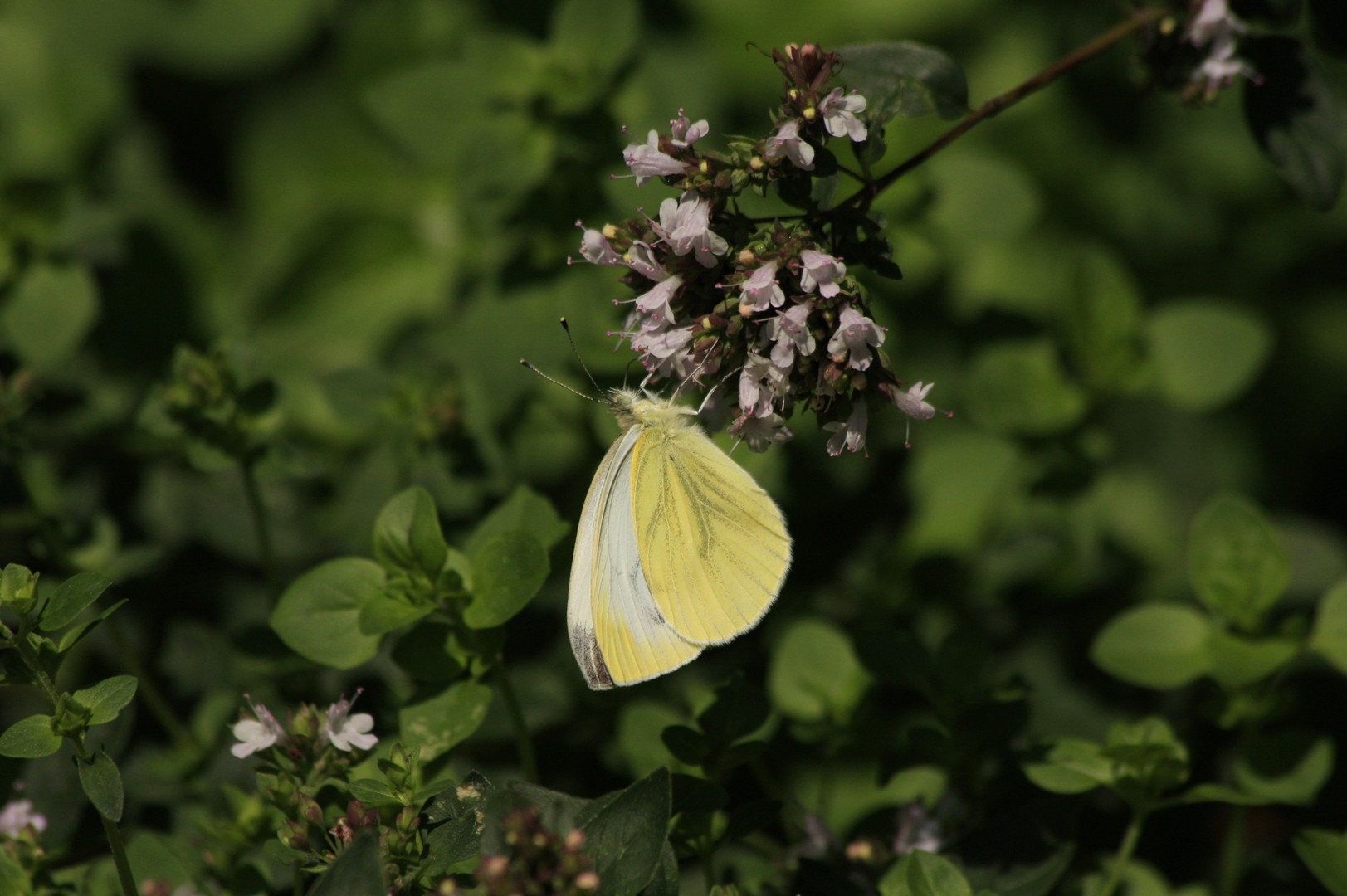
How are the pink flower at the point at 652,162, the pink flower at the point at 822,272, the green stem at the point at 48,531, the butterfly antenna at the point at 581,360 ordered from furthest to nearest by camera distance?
the butterfly antenna at the point at 581,360
the green stem at the point at 48,531
the pink flower at the point at 652,162
the pink flower at the point at 822,272

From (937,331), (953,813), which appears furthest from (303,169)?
(953,813)

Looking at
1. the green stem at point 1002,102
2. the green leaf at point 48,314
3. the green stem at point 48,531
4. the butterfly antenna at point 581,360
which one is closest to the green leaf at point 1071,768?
the green stem at point 1002,102

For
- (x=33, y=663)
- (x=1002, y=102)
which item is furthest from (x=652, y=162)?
(x=33, y=663)

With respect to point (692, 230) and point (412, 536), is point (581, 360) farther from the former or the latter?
point (692, 230)

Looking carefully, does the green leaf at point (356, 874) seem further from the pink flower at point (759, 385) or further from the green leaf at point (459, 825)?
the pink flower at point (759, 385)

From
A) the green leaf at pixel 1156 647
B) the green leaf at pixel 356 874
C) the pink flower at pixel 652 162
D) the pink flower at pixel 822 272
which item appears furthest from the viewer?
the green leaf at pixel 1156 647

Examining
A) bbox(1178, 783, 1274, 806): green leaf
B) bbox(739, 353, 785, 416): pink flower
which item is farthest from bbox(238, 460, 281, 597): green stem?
bbox(1178, 783, 1274, 806): green leaf

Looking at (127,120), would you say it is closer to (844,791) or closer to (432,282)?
(432,282)
